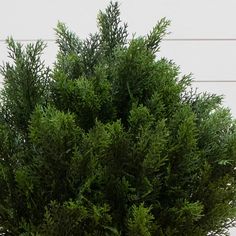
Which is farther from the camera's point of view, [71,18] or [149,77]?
[71,18]

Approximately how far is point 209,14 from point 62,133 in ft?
3.27

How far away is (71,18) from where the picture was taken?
5.44 ft

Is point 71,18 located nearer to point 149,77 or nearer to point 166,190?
point 149,77

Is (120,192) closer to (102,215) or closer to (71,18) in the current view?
(102,215)

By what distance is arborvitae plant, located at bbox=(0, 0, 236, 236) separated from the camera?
78 cm

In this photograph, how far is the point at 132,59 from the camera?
0.85 metres

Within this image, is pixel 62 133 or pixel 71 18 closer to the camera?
pixel 62 133

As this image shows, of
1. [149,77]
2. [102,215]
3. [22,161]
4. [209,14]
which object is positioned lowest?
[102,215]

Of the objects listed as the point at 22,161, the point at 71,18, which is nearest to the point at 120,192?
the point at 22,161

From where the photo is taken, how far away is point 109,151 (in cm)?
79

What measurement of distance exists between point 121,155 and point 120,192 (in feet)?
0.18

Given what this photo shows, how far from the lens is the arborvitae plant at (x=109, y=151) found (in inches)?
30.7

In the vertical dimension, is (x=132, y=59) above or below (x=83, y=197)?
above

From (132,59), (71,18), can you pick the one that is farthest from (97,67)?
(71,18)
